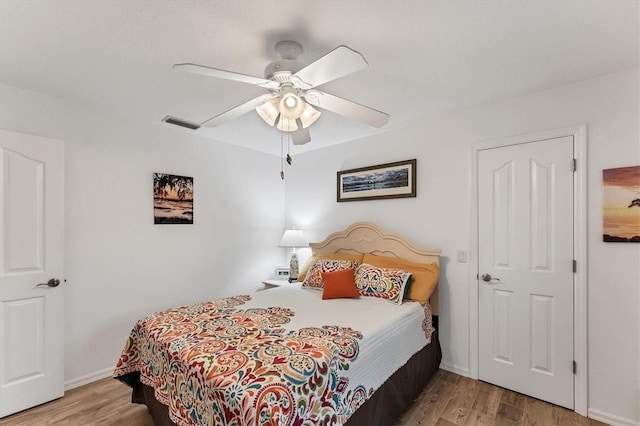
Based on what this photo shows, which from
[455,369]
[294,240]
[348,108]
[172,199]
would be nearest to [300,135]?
[348,108]

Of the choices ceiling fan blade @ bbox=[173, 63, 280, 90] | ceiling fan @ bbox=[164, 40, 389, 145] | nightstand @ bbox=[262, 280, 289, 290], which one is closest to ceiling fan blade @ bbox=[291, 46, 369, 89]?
ceiling fan @ bbox=[164, 40, 389, 145]

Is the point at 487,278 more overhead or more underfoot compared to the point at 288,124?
more underfoot

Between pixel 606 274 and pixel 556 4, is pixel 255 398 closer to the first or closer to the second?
pixel 556 4

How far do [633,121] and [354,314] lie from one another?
2413 mm

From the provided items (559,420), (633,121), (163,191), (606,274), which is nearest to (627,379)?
(559,420)

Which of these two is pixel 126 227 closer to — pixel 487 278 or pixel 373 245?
pixel 373 245

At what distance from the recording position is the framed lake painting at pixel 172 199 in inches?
125

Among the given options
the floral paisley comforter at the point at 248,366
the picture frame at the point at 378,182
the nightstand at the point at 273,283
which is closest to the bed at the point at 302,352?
the floral paisley comforter at the point at 248,366

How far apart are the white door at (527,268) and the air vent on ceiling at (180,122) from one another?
2945mm

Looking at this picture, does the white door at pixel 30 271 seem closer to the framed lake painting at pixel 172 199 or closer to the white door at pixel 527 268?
the framed lake painting at pixel 172 199

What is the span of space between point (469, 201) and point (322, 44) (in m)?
1.94

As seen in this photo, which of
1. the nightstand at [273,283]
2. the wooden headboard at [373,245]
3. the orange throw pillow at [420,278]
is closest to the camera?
the orange throw pillow at [420,278]

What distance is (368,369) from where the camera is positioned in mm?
1834

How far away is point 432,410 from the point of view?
2.25 meters
